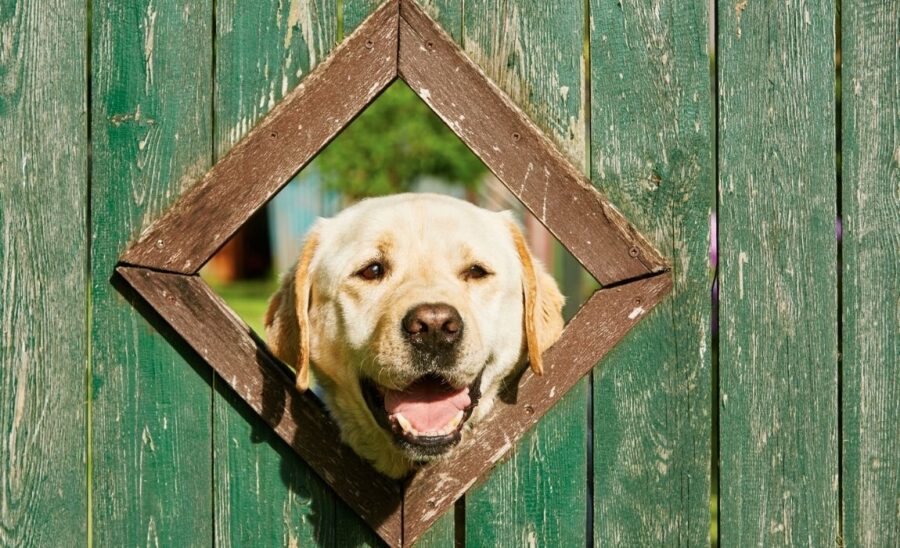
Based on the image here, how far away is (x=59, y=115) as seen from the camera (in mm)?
2938

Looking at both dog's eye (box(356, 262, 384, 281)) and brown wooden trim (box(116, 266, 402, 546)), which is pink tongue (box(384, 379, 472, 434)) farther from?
dog's eye (box(356, 262, 384, 281))

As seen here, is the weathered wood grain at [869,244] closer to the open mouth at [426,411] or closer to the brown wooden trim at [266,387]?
the open mouth at [426,411]

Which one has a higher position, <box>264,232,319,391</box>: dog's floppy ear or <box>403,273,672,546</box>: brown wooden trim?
<box>264,232,319,391</box>: dog's floppy ear

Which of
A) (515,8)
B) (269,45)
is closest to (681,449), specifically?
(515,8)

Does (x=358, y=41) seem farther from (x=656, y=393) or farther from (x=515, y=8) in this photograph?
(x=656, y=393)

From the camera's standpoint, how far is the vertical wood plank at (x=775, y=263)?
308 centimetres

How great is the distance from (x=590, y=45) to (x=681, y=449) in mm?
1334

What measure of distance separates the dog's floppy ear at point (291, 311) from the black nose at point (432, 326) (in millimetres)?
433

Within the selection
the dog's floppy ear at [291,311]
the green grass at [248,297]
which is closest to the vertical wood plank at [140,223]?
the dog's floppy ear at [291,311]

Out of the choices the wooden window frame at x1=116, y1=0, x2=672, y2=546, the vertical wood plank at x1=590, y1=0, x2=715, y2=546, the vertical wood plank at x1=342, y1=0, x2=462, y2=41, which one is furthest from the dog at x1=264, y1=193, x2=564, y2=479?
the vertical wood plank at x1=342, y1=0, x2=462, y2=41

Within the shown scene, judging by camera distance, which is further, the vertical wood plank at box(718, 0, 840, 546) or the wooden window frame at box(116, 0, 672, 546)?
the vertical wood plank at box(718, 0, 840, 546)

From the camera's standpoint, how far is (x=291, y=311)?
333 centimetres

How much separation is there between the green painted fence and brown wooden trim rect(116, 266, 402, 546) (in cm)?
8

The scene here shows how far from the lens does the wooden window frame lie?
2.95 m
